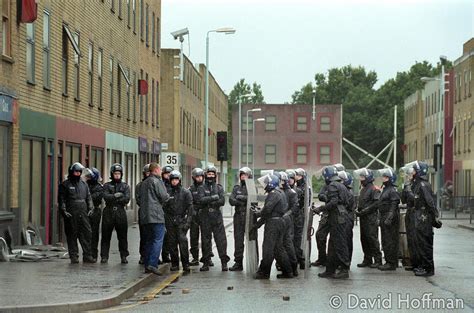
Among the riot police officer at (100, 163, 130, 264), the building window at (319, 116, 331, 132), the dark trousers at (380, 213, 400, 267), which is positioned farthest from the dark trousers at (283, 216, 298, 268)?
the building window at (319, 116, 331, 132)

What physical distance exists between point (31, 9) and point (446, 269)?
979cm

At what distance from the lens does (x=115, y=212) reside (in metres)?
22.3

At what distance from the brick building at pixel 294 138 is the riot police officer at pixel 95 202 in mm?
94302

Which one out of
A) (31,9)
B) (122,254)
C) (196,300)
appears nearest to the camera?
(196,300)

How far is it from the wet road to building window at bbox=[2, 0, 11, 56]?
19.5ft

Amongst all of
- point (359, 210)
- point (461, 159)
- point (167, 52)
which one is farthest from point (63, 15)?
point (461, 159)

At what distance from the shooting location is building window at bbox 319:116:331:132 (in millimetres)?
118625

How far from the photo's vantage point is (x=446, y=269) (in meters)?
22.4

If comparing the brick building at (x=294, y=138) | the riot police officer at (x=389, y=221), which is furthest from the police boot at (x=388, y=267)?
the brick building at (x=294, y=138)

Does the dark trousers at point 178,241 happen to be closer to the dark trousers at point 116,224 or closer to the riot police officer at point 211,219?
the riot police officer at point 211,219

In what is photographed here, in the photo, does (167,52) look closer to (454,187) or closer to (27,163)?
(454,187)

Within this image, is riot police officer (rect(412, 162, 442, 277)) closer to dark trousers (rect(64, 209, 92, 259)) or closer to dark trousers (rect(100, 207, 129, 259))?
dark trousers (rect(100, 207, 129, 259))

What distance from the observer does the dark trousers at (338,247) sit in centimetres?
2000

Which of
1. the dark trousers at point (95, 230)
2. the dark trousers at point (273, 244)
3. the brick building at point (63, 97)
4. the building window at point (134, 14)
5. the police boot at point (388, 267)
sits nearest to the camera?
the dark trousers at point (273, 244)
